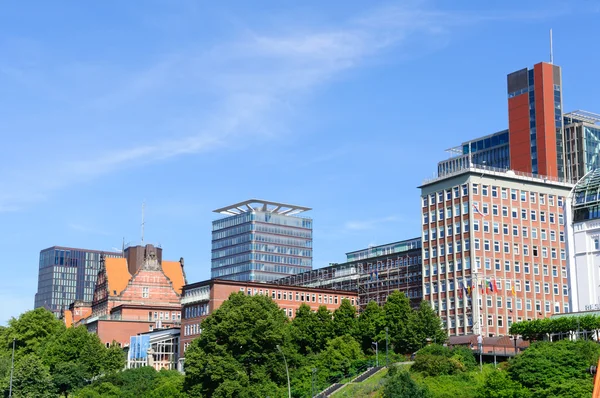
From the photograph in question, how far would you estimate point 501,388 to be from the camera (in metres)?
86.7

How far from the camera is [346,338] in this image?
121 metres

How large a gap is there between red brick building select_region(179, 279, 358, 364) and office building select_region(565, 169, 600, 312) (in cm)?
4843

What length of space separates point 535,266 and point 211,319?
5676 cm

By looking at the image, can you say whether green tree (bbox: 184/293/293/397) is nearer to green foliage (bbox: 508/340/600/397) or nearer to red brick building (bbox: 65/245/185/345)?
green foliage (bbox: 508/340/600/397)

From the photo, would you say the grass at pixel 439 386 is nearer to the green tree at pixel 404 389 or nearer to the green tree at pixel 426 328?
the green tree at pixel 404 389

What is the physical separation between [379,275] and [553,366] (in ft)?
278

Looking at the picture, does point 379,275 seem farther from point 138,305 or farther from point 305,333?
point 138,305

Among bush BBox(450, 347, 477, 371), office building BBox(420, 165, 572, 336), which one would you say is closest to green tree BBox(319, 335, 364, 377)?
bush BBox(450, 347, 477, 371)

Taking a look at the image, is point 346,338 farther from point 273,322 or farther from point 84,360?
point 84,360

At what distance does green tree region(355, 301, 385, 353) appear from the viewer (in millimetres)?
122438

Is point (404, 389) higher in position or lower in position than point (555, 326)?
lower

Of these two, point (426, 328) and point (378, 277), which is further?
point (378, 277)

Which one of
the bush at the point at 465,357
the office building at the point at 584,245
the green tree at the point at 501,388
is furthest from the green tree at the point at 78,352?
the office building at the point at 584,245

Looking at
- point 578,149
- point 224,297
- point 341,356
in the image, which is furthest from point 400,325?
point 578,149
